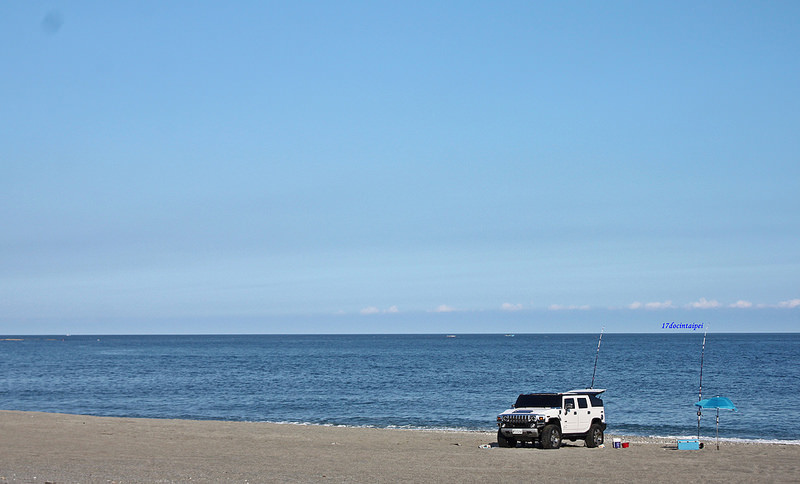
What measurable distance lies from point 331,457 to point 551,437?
781 centimetres

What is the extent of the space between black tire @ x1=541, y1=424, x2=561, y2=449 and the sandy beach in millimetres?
408

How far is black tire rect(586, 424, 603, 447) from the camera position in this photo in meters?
29.0

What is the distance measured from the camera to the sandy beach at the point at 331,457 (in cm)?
2115

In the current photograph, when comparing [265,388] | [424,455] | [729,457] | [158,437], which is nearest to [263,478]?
[424,455]

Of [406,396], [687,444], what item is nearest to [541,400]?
[687,444]

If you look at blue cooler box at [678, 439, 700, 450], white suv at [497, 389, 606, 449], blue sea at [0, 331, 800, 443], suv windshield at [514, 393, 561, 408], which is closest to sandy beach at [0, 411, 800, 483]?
blue cooler box at [678, 439, 700, 450]

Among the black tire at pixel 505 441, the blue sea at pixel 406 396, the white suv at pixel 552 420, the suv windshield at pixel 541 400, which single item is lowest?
the blue sea at pixel 406 396

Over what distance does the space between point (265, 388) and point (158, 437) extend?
1345 inches

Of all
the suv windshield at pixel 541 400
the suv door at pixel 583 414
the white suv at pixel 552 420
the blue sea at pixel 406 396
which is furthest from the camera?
the blue sea at pixel 406 396

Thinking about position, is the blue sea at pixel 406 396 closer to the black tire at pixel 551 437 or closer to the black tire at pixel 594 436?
the black tire at pixel 594 436

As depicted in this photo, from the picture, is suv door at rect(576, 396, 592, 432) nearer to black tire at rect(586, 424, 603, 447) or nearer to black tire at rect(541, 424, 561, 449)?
black tire at rect(586, 424, 603, 447)

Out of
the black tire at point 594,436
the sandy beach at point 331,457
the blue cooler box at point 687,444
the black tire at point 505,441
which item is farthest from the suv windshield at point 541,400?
the blue cooler box at point 687,444

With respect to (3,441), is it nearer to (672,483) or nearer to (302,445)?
(302,445)

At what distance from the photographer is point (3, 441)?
2858 centimetres
